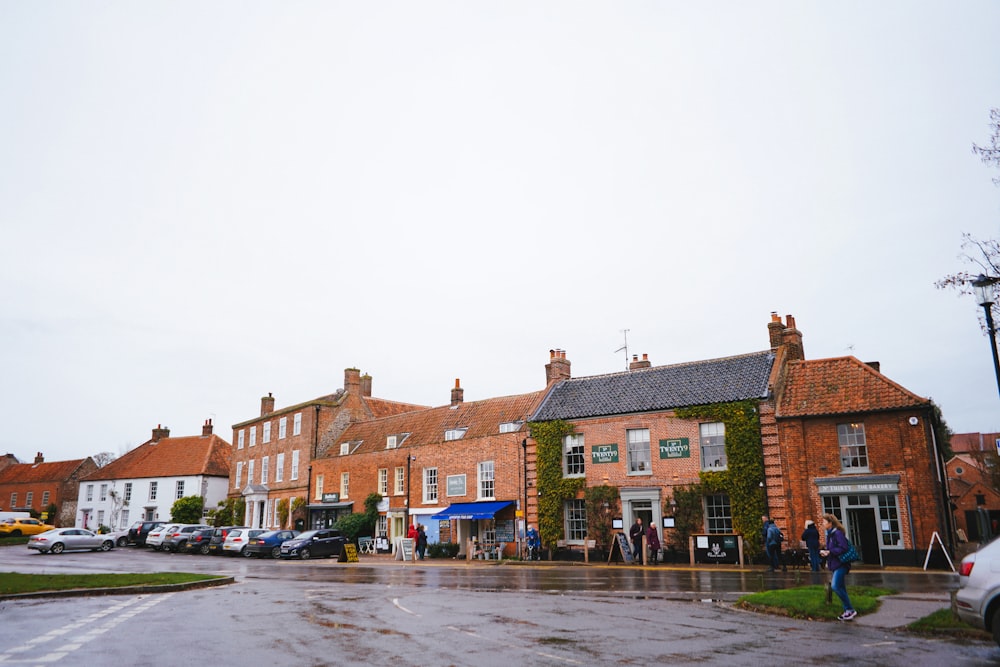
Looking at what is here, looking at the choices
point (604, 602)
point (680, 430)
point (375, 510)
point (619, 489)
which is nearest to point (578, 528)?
point (619, 489)

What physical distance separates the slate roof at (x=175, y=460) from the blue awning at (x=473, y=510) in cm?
3169

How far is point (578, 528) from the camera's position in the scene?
107 ft

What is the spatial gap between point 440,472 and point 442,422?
4023 millimetres

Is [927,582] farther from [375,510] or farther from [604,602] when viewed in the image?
[375,510]

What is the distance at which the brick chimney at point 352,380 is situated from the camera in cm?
5375

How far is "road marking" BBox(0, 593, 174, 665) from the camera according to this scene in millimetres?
9375

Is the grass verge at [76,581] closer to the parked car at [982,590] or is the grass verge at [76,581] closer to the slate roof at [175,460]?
the parked car at [982,590]

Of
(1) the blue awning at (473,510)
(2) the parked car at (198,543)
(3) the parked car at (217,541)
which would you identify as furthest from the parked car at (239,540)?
(1) the blue awning at (473,510)

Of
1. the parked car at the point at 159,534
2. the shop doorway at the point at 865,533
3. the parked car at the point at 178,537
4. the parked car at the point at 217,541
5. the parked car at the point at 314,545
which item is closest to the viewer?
the shop doorway at the point at 865,533

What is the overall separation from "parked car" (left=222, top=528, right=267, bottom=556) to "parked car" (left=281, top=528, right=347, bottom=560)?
201 cm

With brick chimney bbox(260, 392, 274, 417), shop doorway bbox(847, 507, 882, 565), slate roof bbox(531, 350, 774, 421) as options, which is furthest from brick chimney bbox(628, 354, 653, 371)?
brick chimney bbox(260, 392, 274, 417)

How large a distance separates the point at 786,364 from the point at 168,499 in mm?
50503

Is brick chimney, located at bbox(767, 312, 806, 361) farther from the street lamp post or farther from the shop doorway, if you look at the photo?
the street lamp post

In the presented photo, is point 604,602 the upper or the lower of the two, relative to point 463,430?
A: lower
